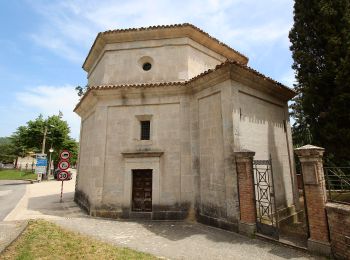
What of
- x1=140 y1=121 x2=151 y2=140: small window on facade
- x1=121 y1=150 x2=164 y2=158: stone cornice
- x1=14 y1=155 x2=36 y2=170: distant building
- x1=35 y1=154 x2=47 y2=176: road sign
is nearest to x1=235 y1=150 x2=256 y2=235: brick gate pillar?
x1=121 y1=150 x2=164 y2=158: stone cornice

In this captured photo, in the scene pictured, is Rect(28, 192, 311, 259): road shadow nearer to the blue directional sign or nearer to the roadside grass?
the roadside grass

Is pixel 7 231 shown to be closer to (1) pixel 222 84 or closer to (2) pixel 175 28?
(1) pixel 222 84

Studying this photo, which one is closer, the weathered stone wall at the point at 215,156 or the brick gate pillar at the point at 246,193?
the brick gate pillar at the point at 246,193

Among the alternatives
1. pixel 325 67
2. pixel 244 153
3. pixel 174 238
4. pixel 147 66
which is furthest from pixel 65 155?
pixel 325 67

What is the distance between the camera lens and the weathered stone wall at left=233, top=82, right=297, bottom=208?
9609mm

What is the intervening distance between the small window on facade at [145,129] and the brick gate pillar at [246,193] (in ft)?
15.7

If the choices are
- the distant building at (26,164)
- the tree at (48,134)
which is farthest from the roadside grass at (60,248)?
the distant building at (26,164)

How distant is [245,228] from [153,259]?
370 centimetres

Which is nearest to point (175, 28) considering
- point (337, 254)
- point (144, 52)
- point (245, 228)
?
point (144, 52)

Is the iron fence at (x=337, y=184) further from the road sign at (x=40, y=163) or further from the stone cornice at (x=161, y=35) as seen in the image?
the road sign at (x=40, y=163)

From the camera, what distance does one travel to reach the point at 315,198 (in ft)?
22.0

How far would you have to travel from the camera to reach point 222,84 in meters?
9.73

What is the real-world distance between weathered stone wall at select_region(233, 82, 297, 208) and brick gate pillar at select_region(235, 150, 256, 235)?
673 mm

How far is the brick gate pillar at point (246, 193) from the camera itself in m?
8.04
